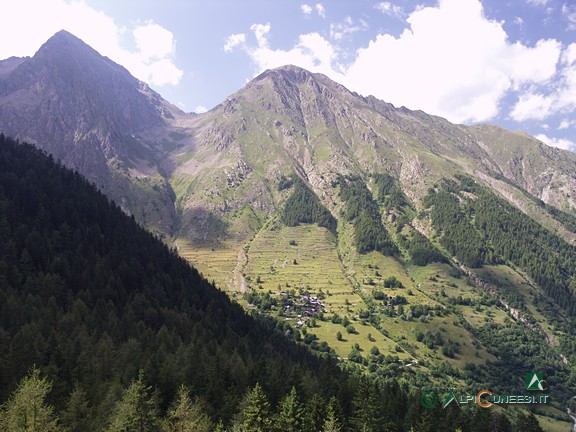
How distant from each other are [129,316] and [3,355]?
67.8 metres

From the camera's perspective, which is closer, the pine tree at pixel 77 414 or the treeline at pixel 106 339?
the pine tree at pixel 77 414

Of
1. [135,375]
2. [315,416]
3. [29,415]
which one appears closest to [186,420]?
[29,415]

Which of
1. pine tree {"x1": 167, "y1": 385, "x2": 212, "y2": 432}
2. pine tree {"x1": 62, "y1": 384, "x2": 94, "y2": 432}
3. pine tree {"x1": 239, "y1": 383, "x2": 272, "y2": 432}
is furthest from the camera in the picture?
pine tree {"x1": 239, "y1": 383, "x2": 272, "y2": 432}

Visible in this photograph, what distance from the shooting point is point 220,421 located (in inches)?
2872

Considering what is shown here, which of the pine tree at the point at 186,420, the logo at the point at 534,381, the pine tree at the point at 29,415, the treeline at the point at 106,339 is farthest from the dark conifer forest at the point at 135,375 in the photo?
the logo at the point at 534,381

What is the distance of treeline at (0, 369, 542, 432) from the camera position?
206 ft

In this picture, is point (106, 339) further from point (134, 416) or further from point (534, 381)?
Result: point (534, 381)

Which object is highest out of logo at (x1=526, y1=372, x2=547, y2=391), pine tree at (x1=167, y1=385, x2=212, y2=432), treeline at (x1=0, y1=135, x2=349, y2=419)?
logo at (x1=526, y1=372, x2=547, y2=391)

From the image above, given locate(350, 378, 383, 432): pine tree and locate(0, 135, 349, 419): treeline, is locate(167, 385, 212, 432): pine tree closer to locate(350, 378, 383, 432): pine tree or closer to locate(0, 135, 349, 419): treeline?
locate(0, 135, 349, 419): treeline

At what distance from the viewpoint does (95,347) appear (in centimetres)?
11675

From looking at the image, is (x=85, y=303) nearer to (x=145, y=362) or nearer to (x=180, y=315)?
(x=180, y=315)

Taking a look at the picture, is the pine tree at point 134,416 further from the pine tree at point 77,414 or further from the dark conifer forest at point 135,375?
the pine tree at point 77,414

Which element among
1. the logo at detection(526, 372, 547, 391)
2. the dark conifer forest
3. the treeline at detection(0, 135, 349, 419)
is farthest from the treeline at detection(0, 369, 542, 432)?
the logo at detection(526, 372, 547, 391)

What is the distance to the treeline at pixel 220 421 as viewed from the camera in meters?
62.9
